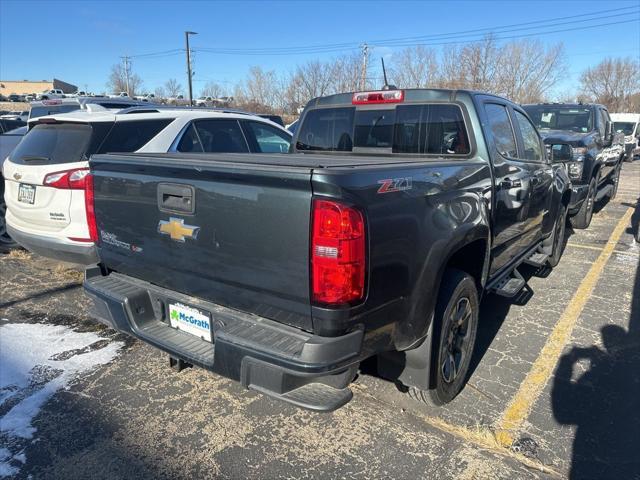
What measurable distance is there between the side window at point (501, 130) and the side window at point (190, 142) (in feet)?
10.7

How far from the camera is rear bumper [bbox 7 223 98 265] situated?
14.0ft

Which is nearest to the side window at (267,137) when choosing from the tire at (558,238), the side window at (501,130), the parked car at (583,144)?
the side window at (501,130)

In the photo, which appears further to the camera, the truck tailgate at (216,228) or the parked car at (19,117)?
the parked car at (19,117)

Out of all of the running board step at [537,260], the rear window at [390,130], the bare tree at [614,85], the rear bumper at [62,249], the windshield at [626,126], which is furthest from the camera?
the bare tree at [614,85]

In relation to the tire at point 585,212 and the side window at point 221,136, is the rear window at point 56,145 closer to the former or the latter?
the side window at point 221,136

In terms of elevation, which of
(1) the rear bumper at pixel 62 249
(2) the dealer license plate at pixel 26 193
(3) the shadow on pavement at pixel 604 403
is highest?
(2) the dealer license plate at pixel 26 193

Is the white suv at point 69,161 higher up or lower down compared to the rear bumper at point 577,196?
higher up

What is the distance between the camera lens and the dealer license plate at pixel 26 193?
4602 mm

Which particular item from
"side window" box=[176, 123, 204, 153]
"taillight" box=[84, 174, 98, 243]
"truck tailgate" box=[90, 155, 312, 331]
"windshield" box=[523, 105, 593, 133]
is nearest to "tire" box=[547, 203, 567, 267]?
"windshield" box=[523, 105, 593, 133]

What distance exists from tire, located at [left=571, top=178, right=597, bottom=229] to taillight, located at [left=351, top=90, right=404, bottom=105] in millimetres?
5630

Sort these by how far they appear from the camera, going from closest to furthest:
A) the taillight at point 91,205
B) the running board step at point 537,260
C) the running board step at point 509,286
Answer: the taillight at point 91,205 < the running board step at point 509,286 < the running board step at point 537,260

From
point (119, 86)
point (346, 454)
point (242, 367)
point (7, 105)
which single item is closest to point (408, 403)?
point (346, 454)

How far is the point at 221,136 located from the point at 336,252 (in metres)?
4.20

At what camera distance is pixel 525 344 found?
4000 mm
